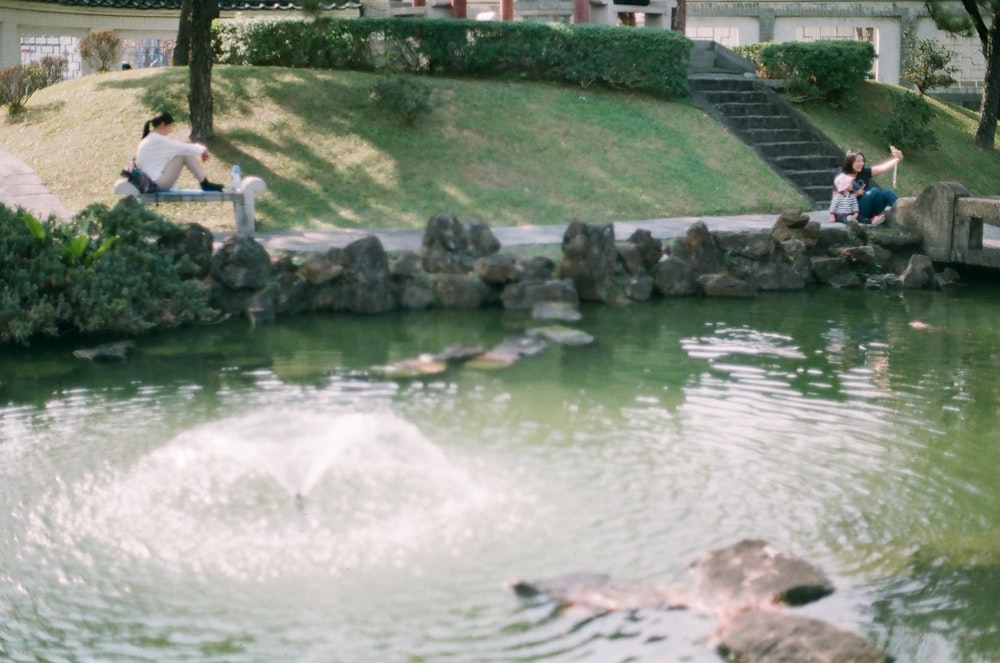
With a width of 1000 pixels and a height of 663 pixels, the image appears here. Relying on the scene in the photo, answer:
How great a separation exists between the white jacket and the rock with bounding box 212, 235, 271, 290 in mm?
2096

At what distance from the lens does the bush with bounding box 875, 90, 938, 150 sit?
23750 millimetres

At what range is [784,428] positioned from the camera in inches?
382

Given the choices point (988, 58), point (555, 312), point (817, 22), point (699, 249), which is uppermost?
point (817, 22)

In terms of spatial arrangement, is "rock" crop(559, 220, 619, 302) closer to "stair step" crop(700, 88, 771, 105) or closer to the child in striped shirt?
the child in striped shirt

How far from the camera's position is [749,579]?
6746 millimetres

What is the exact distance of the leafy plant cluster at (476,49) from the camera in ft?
73.0

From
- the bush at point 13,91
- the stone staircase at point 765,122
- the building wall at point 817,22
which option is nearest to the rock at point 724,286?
the stone staircase at point 765,122

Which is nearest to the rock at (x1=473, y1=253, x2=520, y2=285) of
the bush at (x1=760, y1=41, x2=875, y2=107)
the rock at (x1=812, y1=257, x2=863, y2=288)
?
the rock at (x1=812, y1=257, x2=863, y2=288)

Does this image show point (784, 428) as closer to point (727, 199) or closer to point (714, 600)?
point (714, 600)

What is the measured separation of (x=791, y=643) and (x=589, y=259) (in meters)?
8.96

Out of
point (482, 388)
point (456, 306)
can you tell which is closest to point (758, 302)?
point (456, 306)

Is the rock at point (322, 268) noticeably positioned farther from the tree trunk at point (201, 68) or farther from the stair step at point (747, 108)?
the stair step at point (747, 108)

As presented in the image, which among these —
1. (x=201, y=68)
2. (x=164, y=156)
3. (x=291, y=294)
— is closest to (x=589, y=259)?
(x=291, y=294)

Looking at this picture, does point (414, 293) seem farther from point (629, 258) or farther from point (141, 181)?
point (141, 181)
